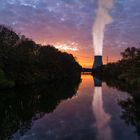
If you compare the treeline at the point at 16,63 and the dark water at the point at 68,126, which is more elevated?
the treeline at the point at 16,63

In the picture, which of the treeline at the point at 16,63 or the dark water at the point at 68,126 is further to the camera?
the treeline at the point at 16,63

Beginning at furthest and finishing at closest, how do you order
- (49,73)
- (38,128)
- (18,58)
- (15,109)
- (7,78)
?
(49,73) < (18,58) < (7,78) < (15,109) < (38,128)

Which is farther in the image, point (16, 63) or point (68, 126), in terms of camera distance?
point (16, 63)

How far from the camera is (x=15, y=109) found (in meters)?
38.7

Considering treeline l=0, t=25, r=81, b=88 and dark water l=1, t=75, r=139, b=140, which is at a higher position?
treeline l=0, t=25, r=81, b=88

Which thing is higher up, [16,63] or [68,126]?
[16,63]

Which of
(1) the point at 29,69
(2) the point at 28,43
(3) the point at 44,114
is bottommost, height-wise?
(3) the point at 44,114

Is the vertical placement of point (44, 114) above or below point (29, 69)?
below

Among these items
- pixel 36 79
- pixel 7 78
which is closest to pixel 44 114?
pixel 7 78

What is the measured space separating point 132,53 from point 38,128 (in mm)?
96190

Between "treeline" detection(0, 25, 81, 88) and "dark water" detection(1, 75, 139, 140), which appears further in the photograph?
"treeline" detection(0, 25, 81, 88)

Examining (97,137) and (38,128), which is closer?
(97,137)

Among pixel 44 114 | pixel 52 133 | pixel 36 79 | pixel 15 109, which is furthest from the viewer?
pixel 36 79

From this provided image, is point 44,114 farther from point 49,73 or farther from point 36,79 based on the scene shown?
point 49,73
